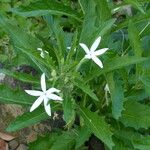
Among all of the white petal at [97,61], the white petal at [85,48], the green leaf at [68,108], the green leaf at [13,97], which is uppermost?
the white petal at [85,48]

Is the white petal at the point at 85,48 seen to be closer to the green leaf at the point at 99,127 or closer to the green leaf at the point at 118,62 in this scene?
the green leaf at the point at 118,62

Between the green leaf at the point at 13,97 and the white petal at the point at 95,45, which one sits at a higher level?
the white petal at the point at 95,45

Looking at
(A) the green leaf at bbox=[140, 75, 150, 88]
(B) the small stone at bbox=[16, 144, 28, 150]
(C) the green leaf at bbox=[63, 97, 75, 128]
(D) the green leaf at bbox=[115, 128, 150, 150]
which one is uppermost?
(A) the green leaf at bbox=[140, 75, 150, 88]

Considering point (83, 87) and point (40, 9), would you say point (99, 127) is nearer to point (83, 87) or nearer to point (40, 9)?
point (83, 87)

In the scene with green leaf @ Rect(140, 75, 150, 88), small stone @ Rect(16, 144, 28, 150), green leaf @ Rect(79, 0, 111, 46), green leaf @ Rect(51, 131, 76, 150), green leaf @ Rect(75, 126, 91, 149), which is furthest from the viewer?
small stone @ Rect(16, 144, 28, 150)

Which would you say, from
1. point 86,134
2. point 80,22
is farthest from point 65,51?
point 86,134

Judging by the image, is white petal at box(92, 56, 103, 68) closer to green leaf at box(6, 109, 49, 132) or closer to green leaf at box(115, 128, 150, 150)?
green leaf at box(6, 109, 49, 132)

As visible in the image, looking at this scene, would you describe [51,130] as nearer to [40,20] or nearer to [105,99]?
[105,99]

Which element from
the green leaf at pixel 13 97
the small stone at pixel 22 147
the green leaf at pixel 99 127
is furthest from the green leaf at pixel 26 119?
the small stone at pixel 22 147

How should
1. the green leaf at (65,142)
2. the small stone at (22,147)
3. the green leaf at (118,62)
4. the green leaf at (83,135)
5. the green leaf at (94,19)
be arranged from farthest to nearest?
the small stone at (22,147)
the green leaf at (65,142)
the green leaf at (83,135)
the green leaf at (94,19)
the green leaf at (118,62)

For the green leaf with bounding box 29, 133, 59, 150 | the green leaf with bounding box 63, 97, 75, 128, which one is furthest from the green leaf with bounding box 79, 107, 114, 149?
the green leaf with bounding box 29, 133, 59, 150
